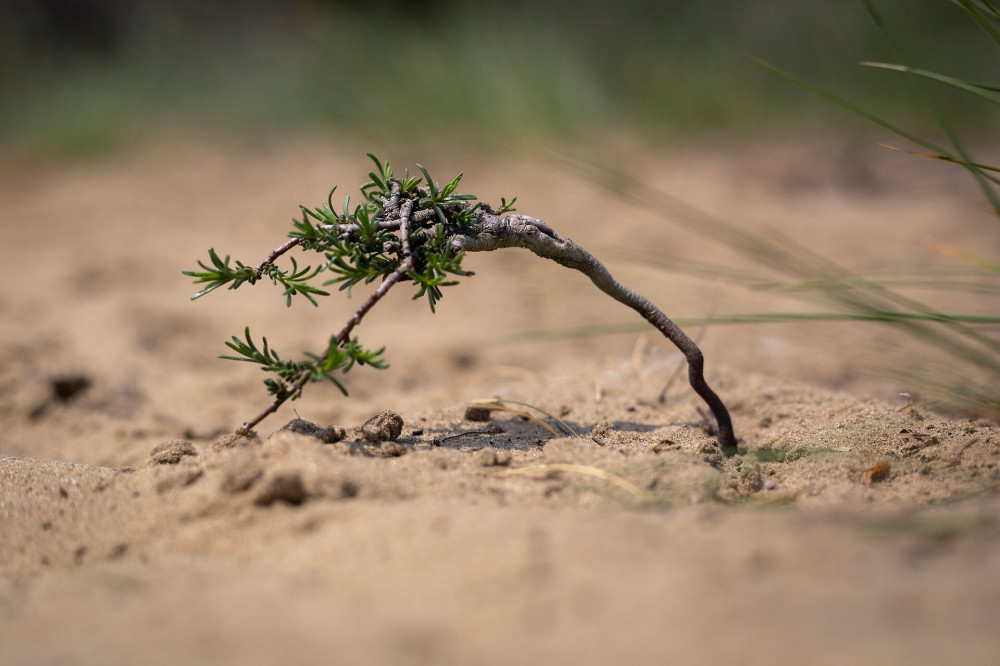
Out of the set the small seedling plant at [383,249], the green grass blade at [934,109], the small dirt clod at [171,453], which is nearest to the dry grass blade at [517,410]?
the small seedling plant at [383,249]

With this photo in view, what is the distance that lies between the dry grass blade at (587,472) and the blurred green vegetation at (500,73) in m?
4.31

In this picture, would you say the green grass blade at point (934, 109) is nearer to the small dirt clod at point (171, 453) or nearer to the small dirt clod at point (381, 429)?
the small dirt clod at point (381, 429)

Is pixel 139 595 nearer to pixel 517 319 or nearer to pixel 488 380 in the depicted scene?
pixel 488 380

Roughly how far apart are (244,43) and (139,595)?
1040 cm

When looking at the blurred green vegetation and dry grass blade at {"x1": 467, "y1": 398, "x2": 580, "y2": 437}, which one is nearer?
dry grass blade at {"x1": 467, "y1": 398, "x2": 580, "y2": 437}

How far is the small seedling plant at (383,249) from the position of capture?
1.44 m

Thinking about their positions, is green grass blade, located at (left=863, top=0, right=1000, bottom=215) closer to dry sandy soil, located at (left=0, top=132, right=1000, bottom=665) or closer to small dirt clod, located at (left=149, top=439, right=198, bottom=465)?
dry sandy soil, located at (left=0, top=132, right=1000, bottom=665)

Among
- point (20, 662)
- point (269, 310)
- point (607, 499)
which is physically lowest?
point (20, 662)

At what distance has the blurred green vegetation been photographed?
576 cm

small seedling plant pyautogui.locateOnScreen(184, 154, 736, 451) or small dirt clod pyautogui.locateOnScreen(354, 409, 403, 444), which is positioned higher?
small seedling plant pyautogui.locateOnScreen(184, 154, 736, 451)

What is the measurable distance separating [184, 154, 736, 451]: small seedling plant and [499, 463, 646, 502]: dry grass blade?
35 cm

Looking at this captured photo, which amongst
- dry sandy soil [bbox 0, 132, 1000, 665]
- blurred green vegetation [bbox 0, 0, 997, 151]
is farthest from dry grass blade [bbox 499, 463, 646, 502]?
blurred green vegetation [bbox 0, 0, 997, 151]

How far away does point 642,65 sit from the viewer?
20.9 feet

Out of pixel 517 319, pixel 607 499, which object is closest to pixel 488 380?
pixel 517 319
